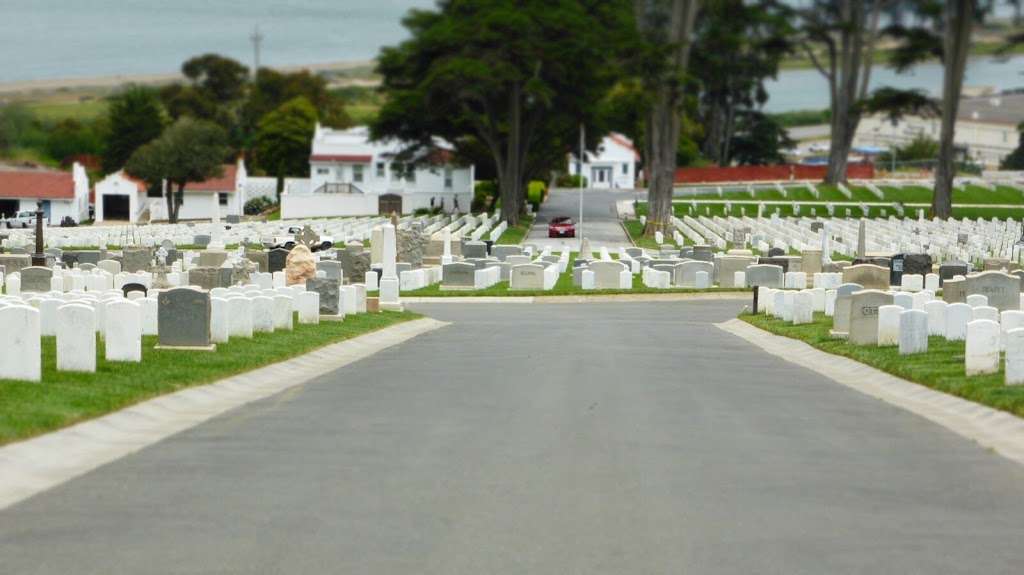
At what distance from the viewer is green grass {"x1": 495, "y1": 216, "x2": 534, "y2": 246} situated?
252 ft

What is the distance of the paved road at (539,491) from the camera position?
8992mm

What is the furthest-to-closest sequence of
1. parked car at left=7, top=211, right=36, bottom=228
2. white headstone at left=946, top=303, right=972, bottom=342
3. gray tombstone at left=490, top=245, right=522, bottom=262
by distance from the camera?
parked car at left=7, top=211, right=36, bottom=228 → gray tombstone at left=490, top=245, right=522, bottom=262 → white headstone at left=946, top=303, right=972, bottom=342

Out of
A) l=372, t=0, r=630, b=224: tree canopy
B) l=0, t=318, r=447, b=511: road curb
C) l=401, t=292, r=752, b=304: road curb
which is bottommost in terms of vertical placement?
l=401, t=292, r=752, b=304: road curb

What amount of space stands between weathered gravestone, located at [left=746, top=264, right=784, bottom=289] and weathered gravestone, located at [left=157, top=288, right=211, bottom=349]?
30.4 meters

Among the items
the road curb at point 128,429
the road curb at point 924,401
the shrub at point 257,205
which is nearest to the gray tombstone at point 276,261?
the road curb at point 924,401

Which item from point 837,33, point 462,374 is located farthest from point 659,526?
point 837,33

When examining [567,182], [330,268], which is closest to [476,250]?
[330,268]

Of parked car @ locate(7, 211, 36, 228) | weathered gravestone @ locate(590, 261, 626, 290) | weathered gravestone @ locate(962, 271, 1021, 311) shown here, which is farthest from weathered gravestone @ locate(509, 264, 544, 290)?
parked car @ locate(7, 211, 36, 228)

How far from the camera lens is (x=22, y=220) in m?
97.9

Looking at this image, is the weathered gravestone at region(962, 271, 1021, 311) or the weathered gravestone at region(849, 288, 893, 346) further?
the weathered gravestone at region(962, 271, 1021, 311)

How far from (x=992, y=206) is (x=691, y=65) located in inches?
1022

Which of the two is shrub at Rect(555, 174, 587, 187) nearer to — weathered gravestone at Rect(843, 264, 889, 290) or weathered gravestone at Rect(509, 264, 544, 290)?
weathered gravestone at Rect(509, 264, 544, 290)

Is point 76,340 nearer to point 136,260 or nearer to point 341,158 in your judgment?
point 136,260

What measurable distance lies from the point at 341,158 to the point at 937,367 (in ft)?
349
